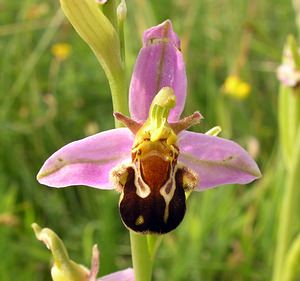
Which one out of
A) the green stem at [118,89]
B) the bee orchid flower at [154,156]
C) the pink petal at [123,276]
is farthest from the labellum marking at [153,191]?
the pink petal at [123,276]

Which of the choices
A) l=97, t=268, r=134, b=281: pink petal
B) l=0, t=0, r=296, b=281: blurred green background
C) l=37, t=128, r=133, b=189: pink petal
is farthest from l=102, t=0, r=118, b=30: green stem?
l=0, t=0, r=296, b=281: blurred green background

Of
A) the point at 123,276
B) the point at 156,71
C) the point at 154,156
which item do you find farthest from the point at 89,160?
the point at 123,276

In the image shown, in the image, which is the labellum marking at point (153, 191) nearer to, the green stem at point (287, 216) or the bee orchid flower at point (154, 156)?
the bee orchid flower at point (154, 156)

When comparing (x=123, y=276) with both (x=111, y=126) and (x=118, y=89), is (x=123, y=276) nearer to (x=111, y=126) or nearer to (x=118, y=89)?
(x=118, y=89)

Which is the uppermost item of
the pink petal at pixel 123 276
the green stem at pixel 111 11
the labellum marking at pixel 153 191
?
the green stem at pixel 111 11

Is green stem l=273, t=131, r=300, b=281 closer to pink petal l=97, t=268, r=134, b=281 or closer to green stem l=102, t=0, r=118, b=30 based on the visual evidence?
pink petal l=97, t=268, r=134, b=281

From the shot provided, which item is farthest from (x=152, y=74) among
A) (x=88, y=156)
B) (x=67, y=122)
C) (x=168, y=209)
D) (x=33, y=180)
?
(x=67, y=122)

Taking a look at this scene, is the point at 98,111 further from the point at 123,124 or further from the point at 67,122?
the point at 123,124
